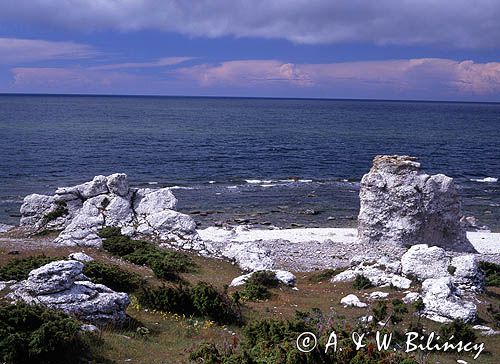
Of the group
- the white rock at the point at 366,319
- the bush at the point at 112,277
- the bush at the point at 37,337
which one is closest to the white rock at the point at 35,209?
the bush at the point at 112,277

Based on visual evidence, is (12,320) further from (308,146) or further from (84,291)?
(308,146)

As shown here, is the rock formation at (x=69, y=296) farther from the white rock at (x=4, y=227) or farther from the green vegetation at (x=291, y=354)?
the white rock at (x=4, y=227)

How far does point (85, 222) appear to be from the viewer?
130ft

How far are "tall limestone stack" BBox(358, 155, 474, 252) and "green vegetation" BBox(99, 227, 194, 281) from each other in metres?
17.2

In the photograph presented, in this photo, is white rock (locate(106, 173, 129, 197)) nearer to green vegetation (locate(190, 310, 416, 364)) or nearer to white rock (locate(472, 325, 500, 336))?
green vegetation (locate(190, 310, 416, 364))

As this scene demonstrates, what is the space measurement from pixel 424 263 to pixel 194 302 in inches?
569

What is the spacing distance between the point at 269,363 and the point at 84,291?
9227mm

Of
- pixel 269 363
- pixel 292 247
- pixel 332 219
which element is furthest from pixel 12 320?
pixel 332 219

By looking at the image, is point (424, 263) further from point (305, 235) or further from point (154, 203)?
point (154, 203)

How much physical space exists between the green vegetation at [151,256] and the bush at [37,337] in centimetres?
1261

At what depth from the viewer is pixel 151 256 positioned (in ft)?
104

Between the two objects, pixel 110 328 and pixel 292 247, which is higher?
pixel 110 328

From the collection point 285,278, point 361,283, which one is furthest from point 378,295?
point 285,278

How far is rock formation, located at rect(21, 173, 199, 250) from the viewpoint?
1523 inches
